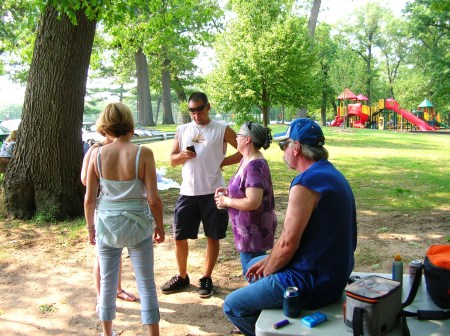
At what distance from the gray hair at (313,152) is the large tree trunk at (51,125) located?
5.32 meters

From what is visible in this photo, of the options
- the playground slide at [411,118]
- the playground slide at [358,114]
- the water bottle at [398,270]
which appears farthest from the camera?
the playground slide at [358,114]

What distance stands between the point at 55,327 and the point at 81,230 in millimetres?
2889

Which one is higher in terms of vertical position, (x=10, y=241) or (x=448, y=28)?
(x=448, y=28)

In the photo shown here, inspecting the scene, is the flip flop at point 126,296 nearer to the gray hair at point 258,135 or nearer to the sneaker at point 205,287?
the sneaker at point 205,287

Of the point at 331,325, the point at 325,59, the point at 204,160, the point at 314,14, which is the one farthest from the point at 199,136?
the point at 325,59

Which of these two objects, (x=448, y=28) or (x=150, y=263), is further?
(x=448, y=28)

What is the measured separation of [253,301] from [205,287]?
184 centimetres

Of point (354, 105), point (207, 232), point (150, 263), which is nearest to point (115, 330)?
point (150, 263)

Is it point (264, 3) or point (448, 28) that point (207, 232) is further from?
point (448, 28)

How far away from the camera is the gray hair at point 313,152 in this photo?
2533 millimetres

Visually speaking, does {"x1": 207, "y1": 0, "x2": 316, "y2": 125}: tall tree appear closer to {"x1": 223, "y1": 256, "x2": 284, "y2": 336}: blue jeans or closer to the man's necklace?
the man's necklace

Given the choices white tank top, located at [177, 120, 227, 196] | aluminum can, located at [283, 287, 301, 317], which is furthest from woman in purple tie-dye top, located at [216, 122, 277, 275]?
aluminum can, located at [283, 287, 301, 317]

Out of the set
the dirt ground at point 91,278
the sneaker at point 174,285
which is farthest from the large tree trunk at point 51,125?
the sneaker at point 174,285

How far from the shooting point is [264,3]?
875 inches
